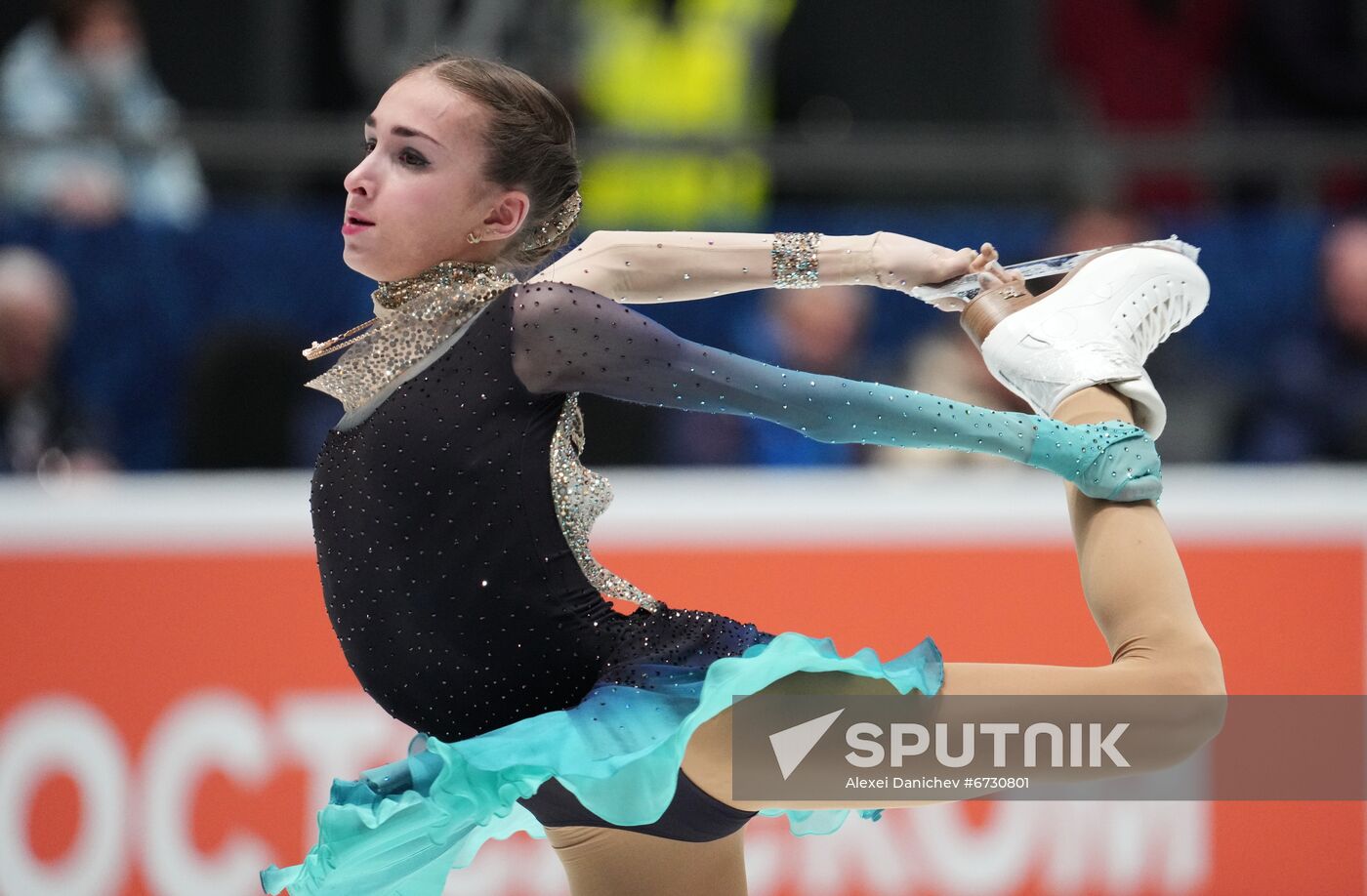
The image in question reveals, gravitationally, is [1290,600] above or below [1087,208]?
below

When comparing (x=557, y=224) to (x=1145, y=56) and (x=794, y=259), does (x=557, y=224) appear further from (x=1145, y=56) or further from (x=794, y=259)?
(x=1145, y=56)

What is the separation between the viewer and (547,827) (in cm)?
222

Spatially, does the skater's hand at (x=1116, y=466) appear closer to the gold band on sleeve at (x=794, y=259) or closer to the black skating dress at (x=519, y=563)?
the black skating dress at (x=519, y=563)

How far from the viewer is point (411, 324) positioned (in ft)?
6.84

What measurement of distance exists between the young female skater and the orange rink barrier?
1490mm

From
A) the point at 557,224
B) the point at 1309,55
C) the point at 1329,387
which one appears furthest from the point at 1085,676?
the point at 1309,55

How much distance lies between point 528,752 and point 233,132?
3772 mm

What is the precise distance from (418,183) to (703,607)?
177 cm

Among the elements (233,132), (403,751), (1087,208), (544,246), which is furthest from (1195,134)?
(544,246)

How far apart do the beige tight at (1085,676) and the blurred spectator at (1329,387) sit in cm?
258

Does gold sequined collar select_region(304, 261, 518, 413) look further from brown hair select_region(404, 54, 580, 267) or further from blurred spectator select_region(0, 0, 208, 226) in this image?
blurred spectator select_region(0, 0, 208, 226)

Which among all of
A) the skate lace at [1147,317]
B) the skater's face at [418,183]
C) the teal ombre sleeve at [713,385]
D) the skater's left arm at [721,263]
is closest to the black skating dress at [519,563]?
the teal ombre sleeve at [713,385]

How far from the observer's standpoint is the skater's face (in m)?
2.06

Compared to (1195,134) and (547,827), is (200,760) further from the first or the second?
(1195,134)
